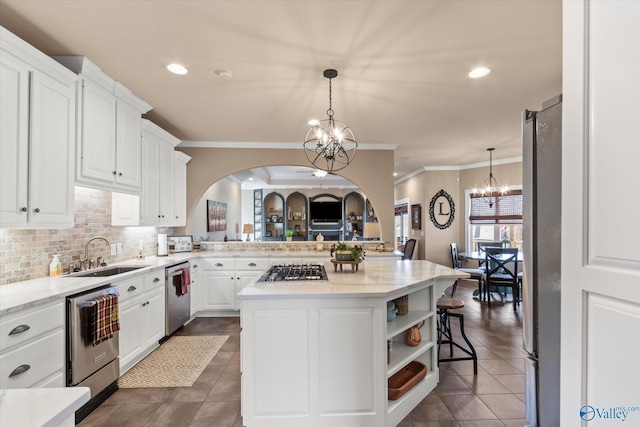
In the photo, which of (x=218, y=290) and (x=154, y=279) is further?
(x=218, y=290)

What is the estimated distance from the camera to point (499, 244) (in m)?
6.23

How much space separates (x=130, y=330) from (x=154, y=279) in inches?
23.2

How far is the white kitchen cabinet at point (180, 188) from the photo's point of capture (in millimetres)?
4387

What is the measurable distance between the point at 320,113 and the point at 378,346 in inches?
105

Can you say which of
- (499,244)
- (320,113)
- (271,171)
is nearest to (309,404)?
(320,113)

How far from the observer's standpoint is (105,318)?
2.37 meters

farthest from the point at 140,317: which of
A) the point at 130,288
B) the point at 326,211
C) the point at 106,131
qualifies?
the point at 326,211

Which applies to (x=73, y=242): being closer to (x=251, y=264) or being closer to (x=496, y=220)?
(x=251, y=264)

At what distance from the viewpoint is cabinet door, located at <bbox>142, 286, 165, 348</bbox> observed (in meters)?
3.16

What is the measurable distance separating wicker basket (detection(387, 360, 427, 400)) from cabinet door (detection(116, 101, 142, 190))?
305 centimetres

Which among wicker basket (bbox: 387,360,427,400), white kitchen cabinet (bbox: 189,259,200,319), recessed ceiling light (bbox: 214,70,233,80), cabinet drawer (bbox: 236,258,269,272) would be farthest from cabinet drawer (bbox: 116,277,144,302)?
wicker basket (bbox: 387,360,427,400)

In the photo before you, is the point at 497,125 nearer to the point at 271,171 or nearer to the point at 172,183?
the point at 172,183

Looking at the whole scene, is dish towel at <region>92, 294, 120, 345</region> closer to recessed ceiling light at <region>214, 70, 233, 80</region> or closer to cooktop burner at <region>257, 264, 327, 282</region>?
cooktop burner at <region>257, 264, 327, 282</region>

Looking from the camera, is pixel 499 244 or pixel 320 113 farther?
pixel 499 244
